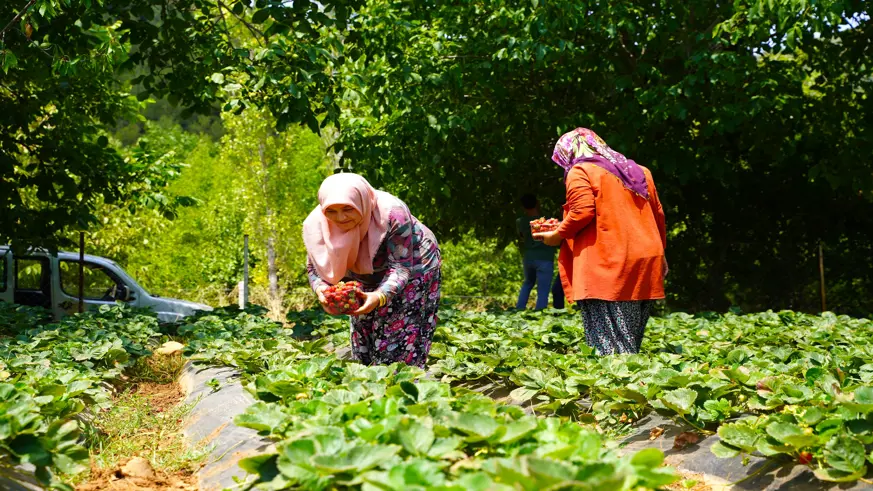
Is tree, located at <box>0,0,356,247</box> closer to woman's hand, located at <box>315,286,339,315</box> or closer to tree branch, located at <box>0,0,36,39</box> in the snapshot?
tree branch, located at <box>0,0,36,39</box>

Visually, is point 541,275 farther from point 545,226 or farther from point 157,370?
point 157,370

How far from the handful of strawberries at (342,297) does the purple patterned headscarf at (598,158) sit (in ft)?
6.13

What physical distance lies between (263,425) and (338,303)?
3.86 ft

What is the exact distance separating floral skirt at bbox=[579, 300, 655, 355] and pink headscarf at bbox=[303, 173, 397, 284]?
5.64 feet

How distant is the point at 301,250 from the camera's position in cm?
2062

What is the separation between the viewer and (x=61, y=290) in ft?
40.6

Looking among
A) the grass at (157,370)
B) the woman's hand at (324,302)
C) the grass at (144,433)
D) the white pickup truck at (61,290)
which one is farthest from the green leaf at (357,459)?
the white pickup truck at (61,290)

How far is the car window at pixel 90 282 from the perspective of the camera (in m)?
13.0


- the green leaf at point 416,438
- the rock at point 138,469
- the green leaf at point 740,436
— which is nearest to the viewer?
the green leaf at point 416,438

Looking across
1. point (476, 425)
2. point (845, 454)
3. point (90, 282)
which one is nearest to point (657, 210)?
point (845, 454)

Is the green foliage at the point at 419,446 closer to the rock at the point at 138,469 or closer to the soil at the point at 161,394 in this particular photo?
the rock at the point at 138,469

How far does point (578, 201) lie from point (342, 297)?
70.0 inches

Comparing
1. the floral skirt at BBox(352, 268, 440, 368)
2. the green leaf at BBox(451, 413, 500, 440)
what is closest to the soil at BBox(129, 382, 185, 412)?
the floral skirt at BBox(352, 268, 440, 368)

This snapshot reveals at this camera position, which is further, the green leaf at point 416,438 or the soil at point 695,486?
the soil at point 695,486
